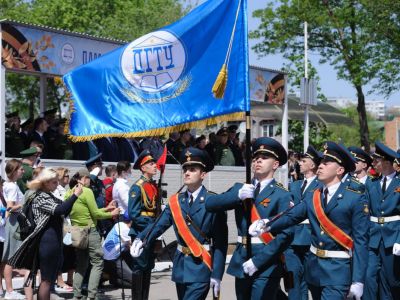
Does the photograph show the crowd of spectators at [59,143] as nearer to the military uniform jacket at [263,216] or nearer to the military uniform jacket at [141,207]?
the military uniform jacket at [141,207]

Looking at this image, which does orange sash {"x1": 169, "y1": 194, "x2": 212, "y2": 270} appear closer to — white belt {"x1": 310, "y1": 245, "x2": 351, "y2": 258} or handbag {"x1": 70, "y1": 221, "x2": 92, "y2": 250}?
white belt {"x1": 310, "y1": 245, "x2": 351, "y2": 258}

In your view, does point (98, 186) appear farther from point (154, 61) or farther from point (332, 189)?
point (332, 189)

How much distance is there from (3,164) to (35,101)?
94.0 feet

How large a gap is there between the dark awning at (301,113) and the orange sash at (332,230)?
1613 centimetres

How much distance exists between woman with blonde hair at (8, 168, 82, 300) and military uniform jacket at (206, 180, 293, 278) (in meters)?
2.35

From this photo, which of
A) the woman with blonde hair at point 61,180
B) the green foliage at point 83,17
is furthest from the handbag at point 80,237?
the green foliage at point 83,17

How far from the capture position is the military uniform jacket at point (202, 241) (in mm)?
7179

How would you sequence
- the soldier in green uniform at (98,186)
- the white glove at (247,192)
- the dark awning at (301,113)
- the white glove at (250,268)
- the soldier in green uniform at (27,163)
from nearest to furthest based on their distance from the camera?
the white glove at (247,192)
the white glove at (250,268)
the soldier in green uniform at (98,186)
the soldier in green uniform at (27,163)
the dark awning at (301,113)

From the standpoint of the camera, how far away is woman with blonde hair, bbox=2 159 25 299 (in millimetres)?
10789

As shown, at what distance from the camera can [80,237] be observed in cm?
1066

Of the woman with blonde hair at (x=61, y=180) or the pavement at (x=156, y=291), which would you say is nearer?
the woman with blonde hair at (x=61, y=180)

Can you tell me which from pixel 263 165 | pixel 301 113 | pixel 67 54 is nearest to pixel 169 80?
pixel 263 165

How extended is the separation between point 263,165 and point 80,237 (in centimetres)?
415

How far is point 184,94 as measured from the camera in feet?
27.1
